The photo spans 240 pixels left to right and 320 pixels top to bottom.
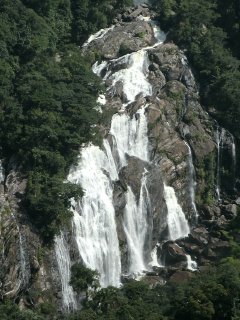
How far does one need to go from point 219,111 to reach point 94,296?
22283 mm

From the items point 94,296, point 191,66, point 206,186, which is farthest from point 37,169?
point 191,66

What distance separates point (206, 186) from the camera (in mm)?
56531

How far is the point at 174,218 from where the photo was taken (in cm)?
5378

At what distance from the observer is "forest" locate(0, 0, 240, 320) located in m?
38.8

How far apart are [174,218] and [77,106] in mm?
9991

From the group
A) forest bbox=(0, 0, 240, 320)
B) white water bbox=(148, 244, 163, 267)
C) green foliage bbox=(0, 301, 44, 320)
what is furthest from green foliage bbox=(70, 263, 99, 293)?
white water bbox=(148, 244, 163, 267)

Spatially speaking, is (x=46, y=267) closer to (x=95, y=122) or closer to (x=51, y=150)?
(x=51, y=150)

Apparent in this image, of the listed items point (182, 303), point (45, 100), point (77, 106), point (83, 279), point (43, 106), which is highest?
point (45, 100)

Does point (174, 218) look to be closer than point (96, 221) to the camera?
No

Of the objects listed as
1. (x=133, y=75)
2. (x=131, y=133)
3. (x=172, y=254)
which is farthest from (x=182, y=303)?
(x=133, y=75)

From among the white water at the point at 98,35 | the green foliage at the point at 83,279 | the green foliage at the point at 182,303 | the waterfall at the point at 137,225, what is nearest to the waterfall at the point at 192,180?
the waterfall at the point at 137,225

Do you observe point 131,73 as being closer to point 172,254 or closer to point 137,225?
point 137,225

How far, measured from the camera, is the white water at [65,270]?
45.6m

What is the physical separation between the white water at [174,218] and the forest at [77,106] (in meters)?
3.10
